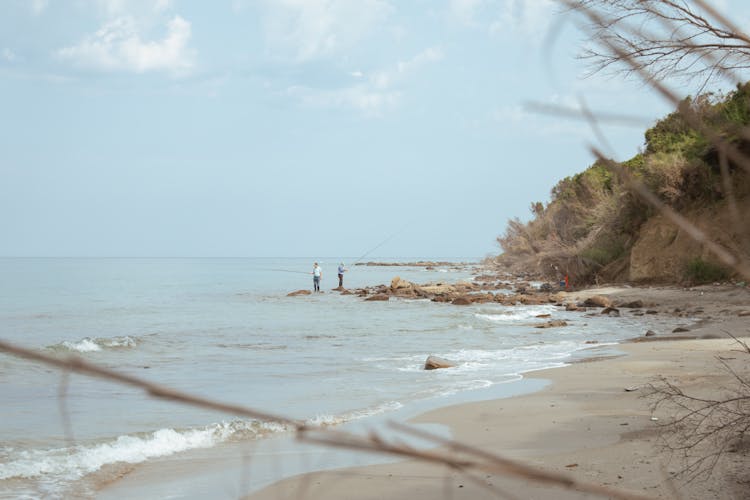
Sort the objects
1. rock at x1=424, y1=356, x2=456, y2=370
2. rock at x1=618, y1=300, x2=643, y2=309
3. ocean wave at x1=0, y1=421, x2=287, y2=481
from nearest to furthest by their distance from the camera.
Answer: ocean wave at x1=0, y1=421, x2=287, y2=481 < rock at x1=424, y1=356, x2=456, y2=370 < rock at x1=618, y1=300, x2=643, y2=309

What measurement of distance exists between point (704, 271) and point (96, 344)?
21446 mm

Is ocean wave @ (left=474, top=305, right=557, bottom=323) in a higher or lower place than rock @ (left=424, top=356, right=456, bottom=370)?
higher

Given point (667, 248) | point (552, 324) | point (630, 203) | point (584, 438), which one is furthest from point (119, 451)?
point (630, 203)

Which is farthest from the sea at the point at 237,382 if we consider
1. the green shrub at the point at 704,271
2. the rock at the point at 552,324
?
the green shrub at the point at 704,271

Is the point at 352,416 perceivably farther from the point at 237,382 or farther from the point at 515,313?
the point at 515,313

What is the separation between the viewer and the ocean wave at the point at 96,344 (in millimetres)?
20152

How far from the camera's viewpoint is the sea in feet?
23.5

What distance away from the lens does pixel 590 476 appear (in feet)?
18.7

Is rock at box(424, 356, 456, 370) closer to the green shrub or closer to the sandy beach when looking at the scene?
the sandy beach

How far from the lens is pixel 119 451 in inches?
314

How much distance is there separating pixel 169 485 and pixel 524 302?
2691 centimetres

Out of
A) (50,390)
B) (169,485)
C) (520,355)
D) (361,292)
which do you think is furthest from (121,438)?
(361,292)

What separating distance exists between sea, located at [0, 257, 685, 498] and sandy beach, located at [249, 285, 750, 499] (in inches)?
20.1

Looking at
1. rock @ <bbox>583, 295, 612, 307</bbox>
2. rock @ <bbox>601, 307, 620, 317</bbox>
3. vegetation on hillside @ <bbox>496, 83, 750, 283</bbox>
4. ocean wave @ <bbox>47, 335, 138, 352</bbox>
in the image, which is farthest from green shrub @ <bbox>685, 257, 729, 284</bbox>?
ocean wave @ <bbox>47, 335, 138, 352</bbox>
